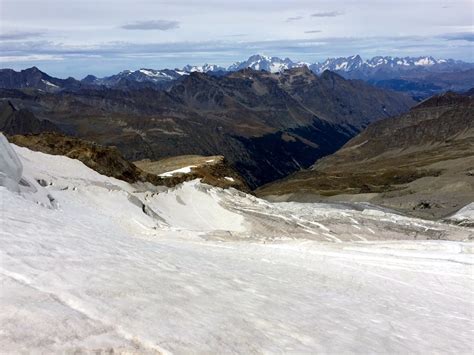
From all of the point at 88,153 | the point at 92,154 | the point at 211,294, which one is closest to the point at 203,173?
the point at 92,154

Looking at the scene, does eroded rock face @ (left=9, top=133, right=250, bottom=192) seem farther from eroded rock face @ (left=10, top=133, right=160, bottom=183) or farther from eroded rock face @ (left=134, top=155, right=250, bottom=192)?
eroded rock face @ (left=134, top=155, right=250, bottom=192)

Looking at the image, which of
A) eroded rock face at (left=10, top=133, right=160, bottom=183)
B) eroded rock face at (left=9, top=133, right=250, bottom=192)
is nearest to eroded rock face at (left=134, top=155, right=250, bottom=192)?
eroded rock face at (left=9, top=133, right=250, bottom=192)

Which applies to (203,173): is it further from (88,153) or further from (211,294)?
(211,294)

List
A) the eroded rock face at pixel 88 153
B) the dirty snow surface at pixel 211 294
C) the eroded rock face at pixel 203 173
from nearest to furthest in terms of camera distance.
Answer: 1. the dirty snow surface at pixel 211 294
2. the eroded rock face at pixel 88 153
3. the eroded rock face at pixel 203 173

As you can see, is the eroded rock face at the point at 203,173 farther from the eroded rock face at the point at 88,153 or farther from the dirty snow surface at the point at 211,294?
the dirty snow surface at the point at 211,294

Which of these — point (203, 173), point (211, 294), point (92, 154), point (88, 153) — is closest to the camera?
point (211, 294)

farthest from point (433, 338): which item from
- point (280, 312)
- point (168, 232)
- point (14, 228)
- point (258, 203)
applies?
point (258, 203)

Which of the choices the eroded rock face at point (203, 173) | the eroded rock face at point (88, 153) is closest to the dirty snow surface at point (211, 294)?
the eroded rock face at point (88, 153)

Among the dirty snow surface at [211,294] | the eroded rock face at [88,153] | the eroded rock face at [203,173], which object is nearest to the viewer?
the dirty snow surface at [211,294]

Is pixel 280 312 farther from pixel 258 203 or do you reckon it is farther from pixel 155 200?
pixel 258 203
